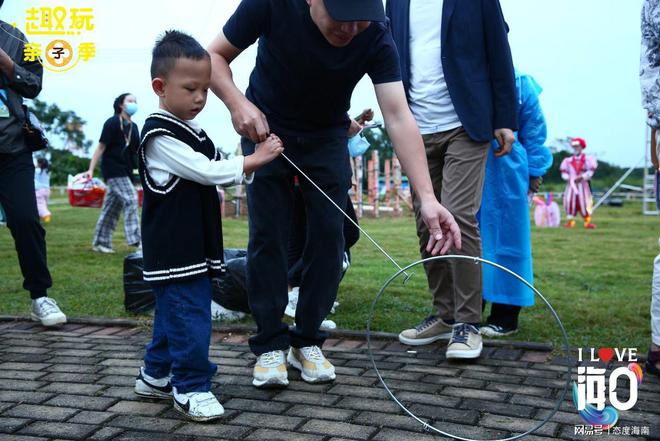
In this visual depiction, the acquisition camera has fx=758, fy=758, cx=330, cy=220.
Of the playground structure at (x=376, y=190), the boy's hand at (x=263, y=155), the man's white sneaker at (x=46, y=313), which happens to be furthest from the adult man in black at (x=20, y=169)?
the playground structure at (x=376, y=190)

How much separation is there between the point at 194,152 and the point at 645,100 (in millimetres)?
2136

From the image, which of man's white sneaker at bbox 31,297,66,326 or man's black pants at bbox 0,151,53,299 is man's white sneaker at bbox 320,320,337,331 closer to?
man's white sneaker at bbox 31,297,66,326

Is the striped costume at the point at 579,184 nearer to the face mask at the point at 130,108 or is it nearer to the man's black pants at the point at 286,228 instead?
→ the face mask at the point at 130,108

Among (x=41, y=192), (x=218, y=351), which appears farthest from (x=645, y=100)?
(x=41, y=192)

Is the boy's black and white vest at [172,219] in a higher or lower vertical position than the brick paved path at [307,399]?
higher

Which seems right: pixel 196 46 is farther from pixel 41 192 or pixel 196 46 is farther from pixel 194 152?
pixel 41 192

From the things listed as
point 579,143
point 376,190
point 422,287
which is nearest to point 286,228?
point 422,287

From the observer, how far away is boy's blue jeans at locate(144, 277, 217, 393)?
10.1 feet

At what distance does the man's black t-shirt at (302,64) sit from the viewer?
321cm

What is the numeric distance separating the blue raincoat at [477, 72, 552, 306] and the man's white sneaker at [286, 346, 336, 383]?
4.79 ft

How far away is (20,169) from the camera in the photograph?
4.60 metres

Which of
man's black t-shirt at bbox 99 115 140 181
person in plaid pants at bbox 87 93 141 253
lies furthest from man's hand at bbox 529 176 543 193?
man's black t-shirt at bbox 99 115 140 181

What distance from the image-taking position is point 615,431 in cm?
285

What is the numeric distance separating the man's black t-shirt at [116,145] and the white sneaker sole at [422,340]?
591cm
